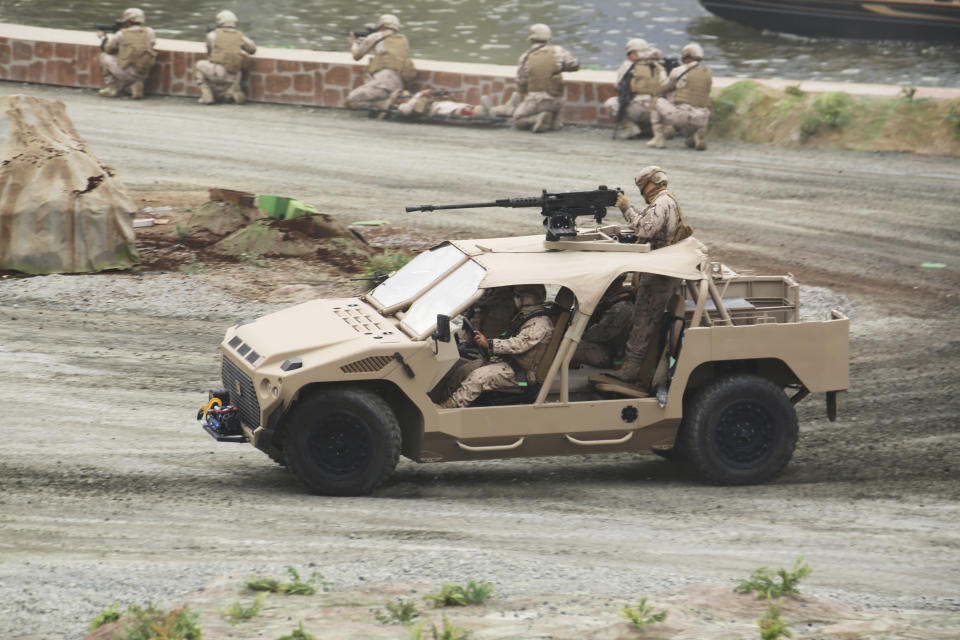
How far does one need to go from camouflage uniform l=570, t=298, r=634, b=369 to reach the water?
88.6 ft

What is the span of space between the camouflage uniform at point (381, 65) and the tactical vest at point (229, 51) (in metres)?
2.36

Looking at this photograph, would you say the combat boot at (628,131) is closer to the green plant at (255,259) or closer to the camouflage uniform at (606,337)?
the green plant at (255,259)

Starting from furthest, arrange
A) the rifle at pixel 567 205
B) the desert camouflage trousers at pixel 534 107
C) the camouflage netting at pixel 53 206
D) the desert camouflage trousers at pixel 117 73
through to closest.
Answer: the desert camouflage trousers at pixel 117 73 → the desert camouflage trousers at pixel 534 107 → the camouflage netting at pixel 53 206 → the rifle at pixel 567 205

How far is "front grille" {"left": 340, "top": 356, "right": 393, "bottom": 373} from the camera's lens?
29.9 feet

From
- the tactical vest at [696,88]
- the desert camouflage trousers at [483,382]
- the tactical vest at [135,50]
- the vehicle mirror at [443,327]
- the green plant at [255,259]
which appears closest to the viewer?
the vehicle mirror at [443,327]

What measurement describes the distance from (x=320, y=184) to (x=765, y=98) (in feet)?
29.0

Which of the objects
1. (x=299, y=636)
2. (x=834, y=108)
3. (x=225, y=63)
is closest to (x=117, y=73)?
(x=225, y=63)

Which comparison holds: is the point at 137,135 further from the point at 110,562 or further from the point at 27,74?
the point at 110,562

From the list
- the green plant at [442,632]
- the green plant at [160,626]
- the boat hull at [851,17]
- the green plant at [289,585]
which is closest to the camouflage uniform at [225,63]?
the green plant at [289,585]

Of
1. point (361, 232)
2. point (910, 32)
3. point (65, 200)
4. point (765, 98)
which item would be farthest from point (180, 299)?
point (910, 32)

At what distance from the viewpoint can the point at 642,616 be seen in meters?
6.82

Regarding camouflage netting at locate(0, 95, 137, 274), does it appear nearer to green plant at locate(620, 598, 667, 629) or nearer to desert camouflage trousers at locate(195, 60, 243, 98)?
desert camouflage trousers at locate(195, 60, 243, 98)

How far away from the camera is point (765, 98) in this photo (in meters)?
24.1

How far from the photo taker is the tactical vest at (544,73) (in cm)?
2380
